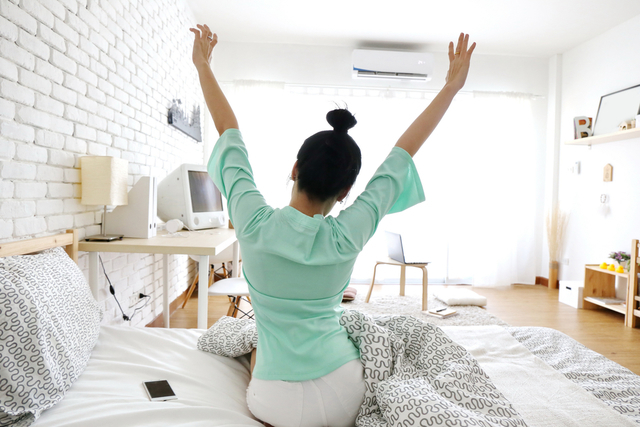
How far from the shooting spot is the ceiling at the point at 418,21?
3.69m

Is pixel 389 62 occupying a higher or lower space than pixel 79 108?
higher

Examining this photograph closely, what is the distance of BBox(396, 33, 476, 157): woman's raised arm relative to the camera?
1010 mm

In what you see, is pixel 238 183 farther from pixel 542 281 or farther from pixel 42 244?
pixel 542 281

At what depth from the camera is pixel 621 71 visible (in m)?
Result: 3.92

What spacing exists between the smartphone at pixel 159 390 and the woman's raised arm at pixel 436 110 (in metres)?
0.90

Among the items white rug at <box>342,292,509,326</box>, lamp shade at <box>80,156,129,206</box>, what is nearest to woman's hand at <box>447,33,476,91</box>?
lamp shade at <box>80,156,129,206</box>

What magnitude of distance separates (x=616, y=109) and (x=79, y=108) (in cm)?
446

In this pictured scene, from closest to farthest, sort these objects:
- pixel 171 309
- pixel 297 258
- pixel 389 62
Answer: pixel 297 258
pixel 171 309
pixel 389 62

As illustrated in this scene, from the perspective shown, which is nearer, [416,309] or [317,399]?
[317,399]

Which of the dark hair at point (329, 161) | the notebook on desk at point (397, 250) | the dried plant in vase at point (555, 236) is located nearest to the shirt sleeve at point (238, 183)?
the dark hair at point (329, 161)

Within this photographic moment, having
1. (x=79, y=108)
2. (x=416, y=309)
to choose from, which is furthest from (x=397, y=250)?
(x=79, y=108)

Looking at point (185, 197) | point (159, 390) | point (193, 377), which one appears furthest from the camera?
point (185, 197)

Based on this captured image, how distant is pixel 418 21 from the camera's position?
403cm

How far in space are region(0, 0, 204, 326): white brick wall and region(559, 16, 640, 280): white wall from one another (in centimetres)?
414
